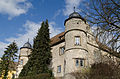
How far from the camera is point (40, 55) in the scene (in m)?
20.8

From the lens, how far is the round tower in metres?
18.8

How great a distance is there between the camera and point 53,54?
78.8 ft

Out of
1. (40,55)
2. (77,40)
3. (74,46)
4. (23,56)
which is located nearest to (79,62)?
(74,46)

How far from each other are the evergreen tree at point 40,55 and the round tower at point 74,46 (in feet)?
11.1

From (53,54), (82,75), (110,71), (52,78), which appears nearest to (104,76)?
(110,71)

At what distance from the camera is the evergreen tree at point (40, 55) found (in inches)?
784

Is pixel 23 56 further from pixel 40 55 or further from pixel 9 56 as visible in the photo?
pixel 40 55

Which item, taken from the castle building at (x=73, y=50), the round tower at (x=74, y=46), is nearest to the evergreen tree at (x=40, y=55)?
the castle building at (x=73, y=50)

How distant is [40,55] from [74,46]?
5.39 m

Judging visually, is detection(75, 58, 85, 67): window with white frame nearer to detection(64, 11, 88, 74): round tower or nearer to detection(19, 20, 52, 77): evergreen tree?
detection(64, 11, 88, 74): round tower

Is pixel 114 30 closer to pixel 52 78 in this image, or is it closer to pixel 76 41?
pixel 76 41

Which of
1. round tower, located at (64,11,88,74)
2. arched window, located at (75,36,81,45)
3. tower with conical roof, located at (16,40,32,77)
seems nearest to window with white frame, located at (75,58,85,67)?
round tower, located at (64,11,88,74)

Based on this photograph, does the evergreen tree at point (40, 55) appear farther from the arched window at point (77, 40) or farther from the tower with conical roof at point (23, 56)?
the tower with conical roof at point (23, 56)

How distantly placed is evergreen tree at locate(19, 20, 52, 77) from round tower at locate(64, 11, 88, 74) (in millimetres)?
3370
